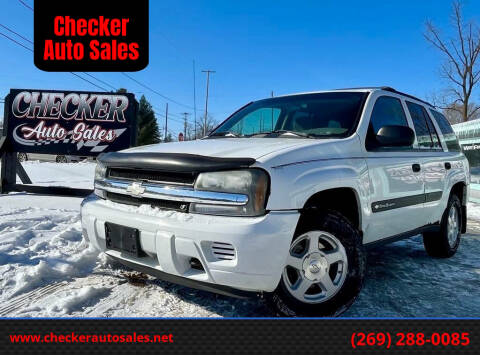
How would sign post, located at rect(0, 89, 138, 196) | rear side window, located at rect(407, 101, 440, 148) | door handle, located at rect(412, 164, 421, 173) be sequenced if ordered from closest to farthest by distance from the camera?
door handle, located at rect(412, 164, 421, 173) → rear side window, located at rect(407, 101, 440, 148) → sign post, located at rect(0, 89, 138, 196)

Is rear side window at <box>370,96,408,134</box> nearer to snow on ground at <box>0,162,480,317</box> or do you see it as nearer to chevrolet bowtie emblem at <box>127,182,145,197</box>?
snow on ground at <box>0,162,480,317</box>

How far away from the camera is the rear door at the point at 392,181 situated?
9.41 feet

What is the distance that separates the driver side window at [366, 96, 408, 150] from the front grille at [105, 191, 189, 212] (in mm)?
1610

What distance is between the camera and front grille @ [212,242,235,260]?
198 cm

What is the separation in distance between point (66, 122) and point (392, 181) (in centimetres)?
719

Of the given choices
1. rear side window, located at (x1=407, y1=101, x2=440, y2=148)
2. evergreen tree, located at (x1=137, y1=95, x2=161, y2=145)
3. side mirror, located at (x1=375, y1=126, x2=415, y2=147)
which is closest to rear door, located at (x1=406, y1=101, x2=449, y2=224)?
rear side window, located at (x1=407, y1=101, x2=440, y2=148)

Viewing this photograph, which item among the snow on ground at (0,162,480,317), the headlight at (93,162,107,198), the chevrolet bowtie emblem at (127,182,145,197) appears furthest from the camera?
the headlight at (93,162,107,198)

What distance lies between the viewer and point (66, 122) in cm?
789

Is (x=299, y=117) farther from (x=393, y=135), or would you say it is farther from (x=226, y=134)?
(x=393, y=135)

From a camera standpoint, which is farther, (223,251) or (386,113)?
(386,113)

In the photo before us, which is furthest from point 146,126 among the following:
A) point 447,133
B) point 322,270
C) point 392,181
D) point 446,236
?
point 322,270

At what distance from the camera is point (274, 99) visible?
394 cm
